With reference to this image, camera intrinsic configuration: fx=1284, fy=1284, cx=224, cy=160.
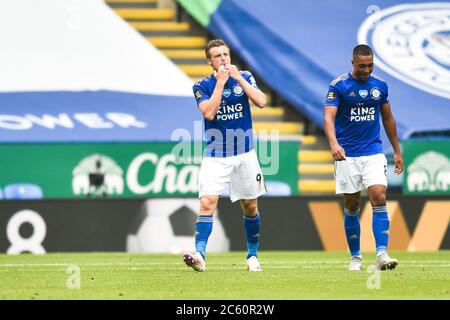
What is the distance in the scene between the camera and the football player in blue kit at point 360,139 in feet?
36.8

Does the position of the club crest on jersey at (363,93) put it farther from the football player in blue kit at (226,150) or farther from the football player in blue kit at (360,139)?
the football player in blue kit at (226,150)

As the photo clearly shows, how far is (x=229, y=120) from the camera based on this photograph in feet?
36.6

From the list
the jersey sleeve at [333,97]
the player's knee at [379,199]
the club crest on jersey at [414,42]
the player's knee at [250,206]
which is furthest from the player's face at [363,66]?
the club crest on jersey at [414,42]

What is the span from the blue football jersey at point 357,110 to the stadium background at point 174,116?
5.30m

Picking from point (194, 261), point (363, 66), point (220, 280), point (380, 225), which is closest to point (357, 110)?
point (363, 66)

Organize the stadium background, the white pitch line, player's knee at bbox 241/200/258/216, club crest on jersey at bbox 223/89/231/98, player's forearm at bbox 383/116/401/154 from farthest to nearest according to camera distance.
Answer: the stadium background
the white pitch line
player's forearm at bbox 383/116/401/154
player's knee at bbox 241/200/258/216
club crest on jersey at bbox 223/89/231/98

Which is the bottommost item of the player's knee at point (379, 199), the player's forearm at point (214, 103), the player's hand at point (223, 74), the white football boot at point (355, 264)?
the white football boot at point (355, 264)

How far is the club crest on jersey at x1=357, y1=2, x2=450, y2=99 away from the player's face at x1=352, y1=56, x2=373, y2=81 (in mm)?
10021

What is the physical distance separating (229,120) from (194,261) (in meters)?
1.27

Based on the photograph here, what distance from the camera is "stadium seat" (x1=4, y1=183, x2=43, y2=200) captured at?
17.4 metres

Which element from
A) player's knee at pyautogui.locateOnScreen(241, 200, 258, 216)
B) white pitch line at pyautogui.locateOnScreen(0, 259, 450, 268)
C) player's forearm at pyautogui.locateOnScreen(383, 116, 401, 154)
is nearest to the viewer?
player's knee at pyautogui.locateOnScreen(241, 200, 258, 216)

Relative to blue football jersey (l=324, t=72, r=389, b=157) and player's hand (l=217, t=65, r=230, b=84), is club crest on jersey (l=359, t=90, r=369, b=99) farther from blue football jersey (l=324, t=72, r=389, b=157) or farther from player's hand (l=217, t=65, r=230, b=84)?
player's hand (l=217, t=65, r=230, b=84)

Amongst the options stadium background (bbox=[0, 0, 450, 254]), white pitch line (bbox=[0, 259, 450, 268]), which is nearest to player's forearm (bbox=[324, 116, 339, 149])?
white pitch line (bbox=[0, 259, 450, 268])

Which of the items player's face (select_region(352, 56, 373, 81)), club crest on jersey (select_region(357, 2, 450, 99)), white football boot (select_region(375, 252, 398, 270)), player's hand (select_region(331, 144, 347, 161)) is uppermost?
club crest on jersey (select_region(357, 2, 450, 99))
